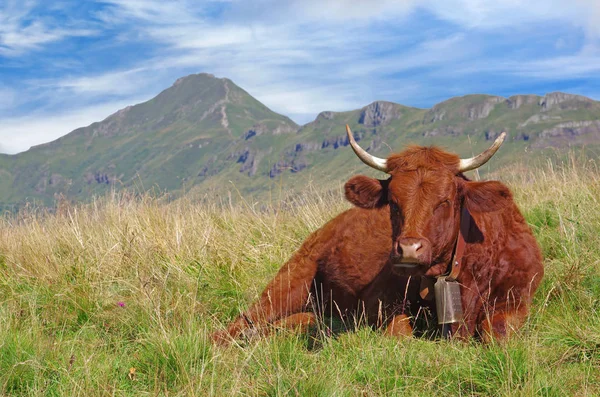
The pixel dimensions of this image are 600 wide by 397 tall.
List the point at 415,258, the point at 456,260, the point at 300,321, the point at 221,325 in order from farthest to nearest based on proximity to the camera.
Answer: the point at 300,321
the point at 221,325
the point at 456,260
the point at 415,258

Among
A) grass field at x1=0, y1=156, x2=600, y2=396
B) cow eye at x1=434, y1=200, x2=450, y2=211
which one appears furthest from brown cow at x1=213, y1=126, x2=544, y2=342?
grass field at x1=0, y1=156, x2=600, y2=396

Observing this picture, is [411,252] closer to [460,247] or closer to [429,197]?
[429,197]

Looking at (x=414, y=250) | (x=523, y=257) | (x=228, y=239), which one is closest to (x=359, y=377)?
(x=414, y=250)

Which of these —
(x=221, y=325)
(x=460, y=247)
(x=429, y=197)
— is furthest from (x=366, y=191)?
(x=221, y=325)

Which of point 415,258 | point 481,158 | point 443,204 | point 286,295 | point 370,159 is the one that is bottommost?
point 286,295

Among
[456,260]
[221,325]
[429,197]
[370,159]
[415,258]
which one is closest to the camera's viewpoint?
[415,258]

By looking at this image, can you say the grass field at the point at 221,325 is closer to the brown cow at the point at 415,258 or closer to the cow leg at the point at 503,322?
the cow leg at the point at 503,322

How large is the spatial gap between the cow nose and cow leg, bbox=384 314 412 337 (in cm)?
81

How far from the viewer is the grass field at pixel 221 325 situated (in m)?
3.91

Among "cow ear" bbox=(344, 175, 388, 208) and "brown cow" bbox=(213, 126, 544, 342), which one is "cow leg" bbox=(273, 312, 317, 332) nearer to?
"brown cow" bbox=(213, 126, 544, 342)

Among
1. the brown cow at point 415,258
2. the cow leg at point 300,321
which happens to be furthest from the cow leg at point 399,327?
the cow leg at point 300,321

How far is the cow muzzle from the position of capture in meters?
4.47

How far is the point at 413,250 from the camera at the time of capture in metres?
4.47

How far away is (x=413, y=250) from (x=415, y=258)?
0.06m
